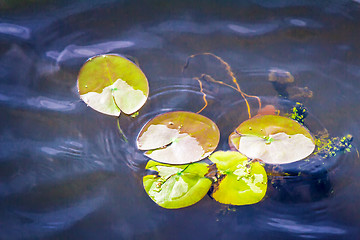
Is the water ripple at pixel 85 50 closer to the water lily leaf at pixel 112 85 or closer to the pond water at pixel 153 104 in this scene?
the pond water at pixel 153 104

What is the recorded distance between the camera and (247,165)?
182 cm

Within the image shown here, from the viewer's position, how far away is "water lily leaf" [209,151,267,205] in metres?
1.76

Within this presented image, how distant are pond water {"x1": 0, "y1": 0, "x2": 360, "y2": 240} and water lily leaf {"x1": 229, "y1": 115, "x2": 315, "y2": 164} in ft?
0.54

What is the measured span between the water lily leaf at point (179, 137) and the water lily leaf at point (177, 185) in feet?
0.17

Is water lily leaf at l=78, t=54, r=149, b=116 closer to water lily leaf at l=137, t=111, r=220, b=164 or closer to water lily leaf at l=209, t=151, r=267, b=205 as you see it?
water lily leaf at l=137, t=111, r=220, b=164

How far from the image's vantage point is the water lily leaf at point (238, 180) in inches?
69.4

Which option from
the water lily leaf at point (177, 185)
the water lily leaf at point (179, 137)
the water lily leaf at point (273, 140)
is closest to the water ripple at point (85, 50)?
the water lily leaf at point (179, 137)

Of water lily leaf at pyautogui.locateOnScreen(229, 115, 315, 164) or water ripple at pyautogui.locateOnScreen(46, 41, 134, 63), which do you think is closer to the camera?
water lily leaf at pyautogui.locateOnScreen(229, 115, 315, 164)

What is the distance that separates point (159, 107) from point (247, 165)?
65 centimetres

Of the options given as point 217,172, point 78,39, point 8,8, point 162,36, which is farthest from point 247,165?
point 8,8

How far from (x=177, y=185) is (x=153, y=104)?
0.56m

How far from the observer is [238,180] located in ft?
5.84

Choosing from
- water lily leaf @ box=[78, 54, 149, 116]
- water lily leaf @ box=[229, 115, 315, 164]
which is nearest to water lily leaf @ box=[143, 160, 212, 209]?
water lily leaf @ box=[229, 115, 315, 164]

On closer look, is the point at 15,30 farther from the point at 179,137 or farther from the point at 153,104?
the point at 179,137
